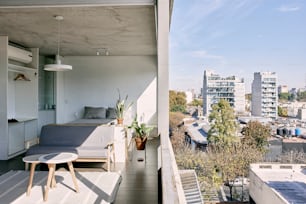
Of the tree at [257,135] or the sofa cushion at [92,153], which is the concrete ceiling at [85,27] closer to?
the sofa cushion at [92,153]

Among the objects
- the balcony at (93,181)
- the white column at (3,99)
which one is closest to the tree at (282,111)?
the balcony at (93,181)

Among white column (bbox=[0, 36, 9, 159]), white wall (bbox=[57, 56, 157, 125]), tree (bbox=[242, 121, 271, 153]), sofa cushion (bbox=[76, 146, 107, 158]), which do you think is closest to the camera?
sofa cushion (bbox=[76, 146, 107, 158])

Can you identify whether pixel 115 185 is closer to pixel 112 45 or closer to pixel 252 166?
pixel 112 45

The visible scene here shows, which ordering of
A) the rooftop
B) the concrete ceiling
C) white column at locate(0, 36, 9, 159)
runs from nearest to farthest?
1. the concrete ceiling
2. white column at locate(0, 36, 9, 159)
3. the rooftop

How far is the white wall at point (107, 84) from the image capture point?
8.11 m

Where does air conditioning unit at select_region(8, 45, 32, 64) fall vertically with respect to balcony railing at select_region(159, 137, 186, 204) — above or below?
above

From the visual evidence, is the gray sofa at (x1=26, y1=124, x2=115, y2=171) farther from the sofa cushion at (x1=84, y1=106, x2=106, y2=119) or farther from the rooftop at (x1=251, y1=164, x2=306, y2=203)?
the rooftop at (x1=251, y1=164, x2=306, y2=203)

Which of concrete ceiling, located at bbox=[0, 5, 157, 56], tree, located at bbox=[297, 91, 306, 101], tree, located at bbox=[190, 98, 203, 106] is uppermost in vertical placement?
concrete ceiling, located at bbox=[0, 5, 157, 56]

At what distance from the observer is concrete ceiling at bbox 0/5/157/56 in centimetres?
372

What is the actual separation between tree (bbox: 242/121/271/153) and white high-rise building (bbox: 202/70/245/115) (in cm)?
89

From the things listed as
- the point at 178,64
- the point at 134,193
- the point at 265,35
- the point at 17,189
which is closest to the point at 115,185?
the point at 134,193

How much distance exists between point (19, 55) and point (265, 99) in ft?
32.9

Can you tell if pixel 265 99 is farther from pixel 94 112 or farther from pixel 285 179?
pixel 94 112

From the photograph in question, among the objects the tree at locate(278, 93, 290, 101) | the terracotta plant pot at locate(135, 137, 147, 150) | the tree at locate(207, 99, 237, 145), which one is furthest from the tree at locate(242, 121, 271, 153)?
the terracotta plant pot at locate(135, 137, 147, 150)
